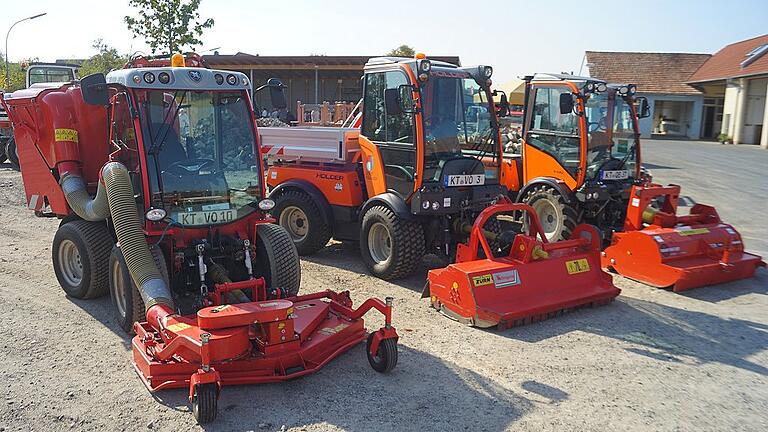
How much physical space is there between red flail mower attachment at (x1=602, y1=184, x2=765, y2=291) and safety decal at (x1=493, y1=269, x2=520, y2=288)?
2.19 m

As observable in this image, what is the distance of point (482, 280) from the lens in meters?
5.62

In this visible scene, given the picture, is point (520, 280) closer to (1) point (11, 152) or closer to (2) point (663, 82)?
(1) point (11, 152)

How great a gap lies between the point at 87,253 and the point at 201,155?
1.67 meters

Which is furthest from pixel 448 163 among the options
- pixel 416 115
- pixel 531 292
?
pixel 531 292

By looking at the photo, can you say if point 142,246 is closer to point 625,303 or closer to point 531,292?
point 531,292

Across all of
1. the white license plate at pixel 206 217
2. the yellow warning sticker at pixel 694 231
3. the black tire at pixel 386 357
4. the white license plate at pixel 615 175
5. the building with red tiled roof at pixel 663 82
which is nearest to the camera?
the black tire at pixel 386 357

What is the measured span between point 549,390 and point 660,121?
33711 mm

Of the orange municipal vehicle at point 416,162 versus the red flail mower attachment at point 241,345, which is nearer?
the red flail mower attachment at point 241,345

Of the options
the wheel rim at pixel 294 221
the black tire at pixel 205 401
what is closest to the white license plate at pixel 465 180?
the wheel rim at pixel 294 221

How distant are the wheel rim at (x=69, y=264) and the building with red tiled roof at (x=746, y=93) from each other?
87.1 ft

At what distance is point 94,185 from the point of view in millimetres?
6168

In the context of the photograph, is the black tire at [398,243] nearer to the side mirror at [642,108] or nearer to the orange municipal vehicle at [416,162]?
the orange municipal vehicle at [416,162]

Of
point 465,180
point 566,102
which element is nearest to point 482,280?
point 465,180

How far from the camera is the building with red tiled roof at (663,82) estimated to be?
32500 mm
